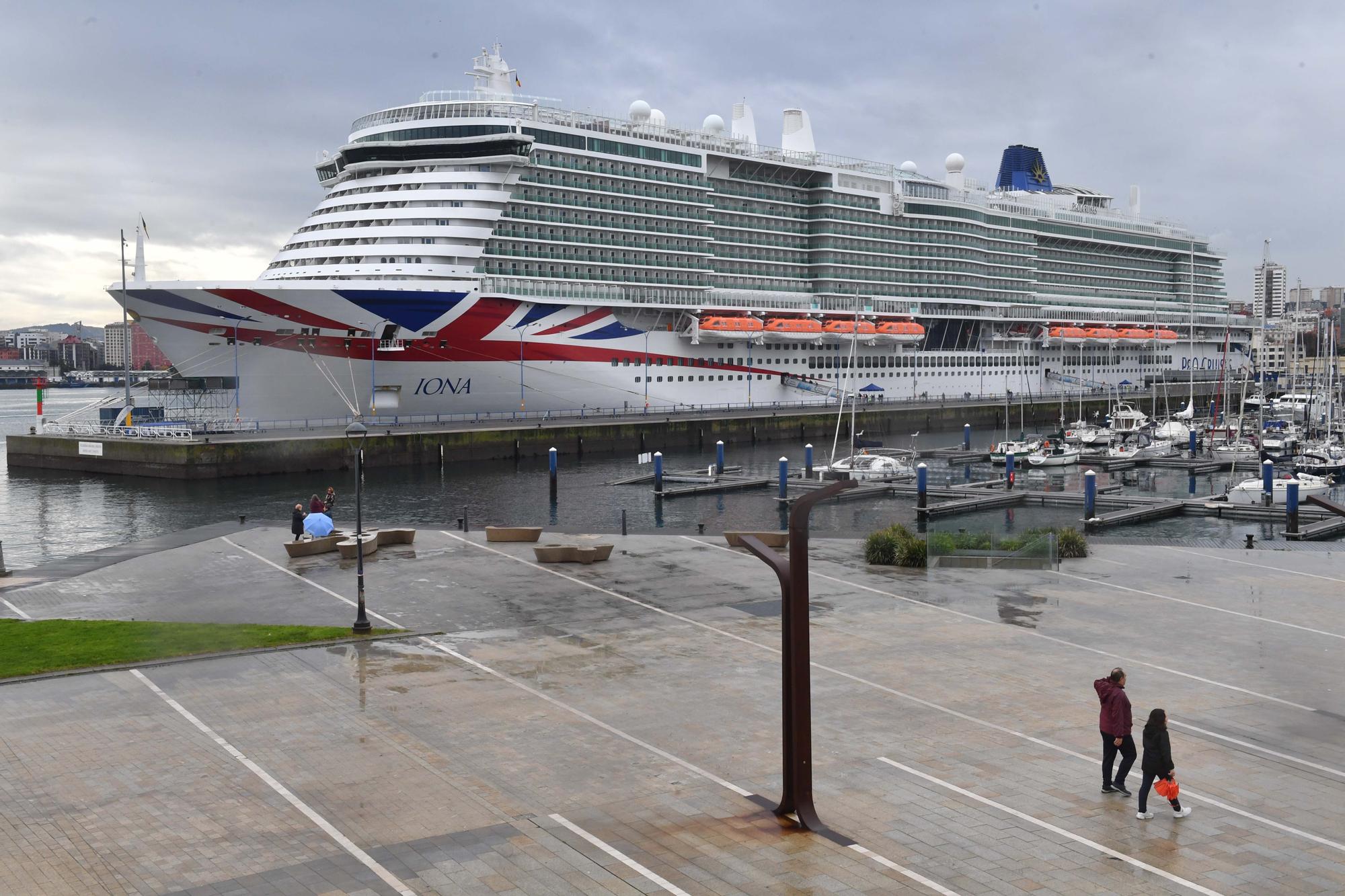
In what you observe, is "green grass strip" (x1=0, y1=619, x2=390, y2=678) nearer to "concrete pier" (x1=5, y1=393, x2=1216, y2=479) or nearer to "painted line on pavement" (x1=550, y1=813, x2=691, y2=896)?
"painted line on pavement" (x1=550, y1=813, x2=691, y2=896)

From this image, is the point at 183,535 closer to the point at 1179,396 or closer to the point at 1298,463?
the point at 1298,463

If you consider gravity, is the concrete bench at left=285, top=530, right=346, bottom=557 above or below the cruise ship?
below

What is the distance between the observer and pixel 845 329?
8200 centimetres

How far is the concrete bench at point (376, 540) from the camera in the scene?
1030 inches

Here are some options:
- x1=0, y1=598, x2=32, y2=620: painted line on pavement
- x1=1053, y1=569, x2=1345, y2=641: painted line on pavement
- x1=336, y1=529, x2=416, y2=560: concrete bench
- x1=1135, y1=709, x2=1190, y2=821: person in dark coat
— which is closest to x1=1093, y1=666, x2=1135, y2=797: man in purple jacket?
x1=1135, y1=709, x2=1190, y2=821: person in dark coat

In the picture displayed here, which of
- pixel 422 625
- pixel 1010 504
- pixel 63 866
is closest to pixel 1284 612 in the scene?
pixel 422 625

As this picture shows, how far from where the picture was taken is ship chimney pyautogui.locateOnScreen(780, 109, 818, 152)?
3506 inches

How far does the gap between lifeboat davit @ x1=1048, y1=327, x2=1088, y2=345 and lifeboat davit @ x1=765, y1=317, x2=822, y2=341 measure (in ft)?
116

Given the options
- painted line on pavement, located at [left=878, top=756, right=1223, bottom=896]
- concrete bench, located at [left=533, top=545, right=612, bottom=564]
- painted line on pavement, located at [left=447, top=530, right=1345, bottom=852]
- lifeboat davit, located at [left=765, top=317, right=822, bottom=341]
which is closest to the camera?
painted line on pavement, located at [left=878, top=756, right=1223, bottom=896]

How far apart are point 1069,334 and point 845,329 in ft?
113

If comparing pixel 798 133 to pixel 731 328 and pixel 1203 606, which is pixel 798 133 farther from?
pixel 1203 606

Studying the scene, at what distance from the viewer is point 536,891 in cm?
952

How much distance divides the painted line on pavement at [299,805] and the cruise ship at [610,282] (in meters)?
41.1

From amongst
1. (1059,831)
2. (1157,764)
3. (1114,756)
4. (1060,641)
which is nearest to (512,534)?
(1060,641)
